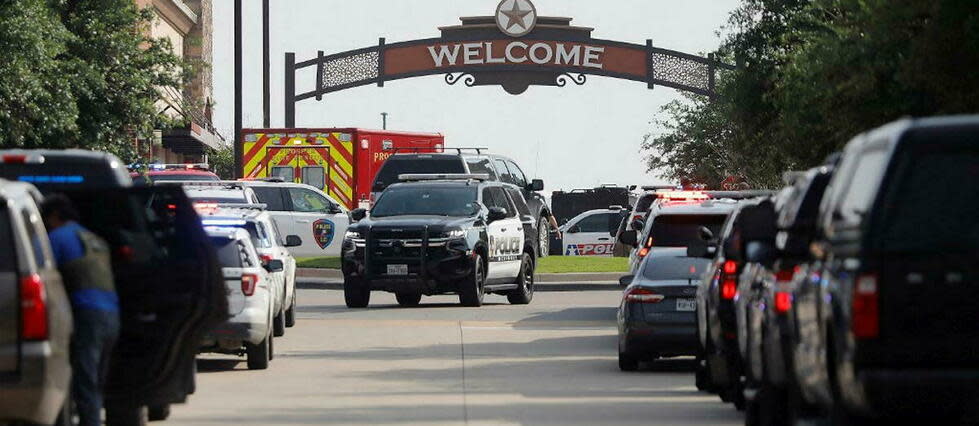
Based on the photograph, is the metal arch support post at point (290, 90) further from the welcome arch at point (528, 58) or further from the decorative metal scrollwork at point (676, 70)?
the decorative metal scrollwork at point (676, 70)

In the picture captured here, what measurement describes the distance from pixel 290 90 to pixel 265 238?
128 feet

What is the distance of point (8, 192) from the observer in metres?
12.3

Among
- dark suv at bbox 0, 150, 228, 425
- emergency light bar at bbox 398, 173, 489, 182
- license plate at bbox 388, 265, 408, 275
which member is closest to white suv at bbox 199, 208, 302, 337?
license plate at bbox 388, 265, 408, 275

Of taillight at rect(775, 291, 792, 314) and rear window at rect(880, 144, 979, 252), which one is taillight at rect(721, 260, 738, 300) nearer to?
taillight at rect(775, 291, 792, 314)

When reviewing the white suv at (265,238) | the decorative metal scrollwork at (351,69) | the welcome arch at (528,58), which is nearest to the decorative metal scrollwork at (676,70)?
the welcome arch at (528,58)

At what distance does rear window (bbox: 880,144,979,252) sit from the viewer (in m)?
10.9

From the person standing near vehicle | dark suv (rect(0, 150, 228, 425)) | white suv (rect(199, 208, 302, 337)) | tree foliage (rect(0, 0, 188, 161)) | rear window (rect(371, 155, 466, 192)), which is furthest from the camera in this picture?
rear window (rect(371, 155, 466, 192))

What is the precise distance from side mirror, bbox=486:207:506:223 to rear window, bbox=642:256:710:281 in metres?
12.6

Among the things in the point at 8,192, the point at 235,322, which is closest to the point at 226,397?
the point at 235,322

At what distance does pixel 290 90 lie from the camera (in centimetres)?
6469

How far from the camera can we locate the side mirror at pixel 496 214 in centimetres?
3494

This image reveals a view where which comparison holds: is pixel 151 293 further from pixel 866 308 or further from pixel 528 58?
pixel 528 58

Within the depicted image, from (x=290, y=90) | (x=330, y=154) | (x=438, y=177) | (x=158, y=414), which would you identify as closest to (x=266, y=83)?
(x=290, y=90)

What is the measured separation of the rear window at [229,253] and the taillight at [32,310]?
9928 mm
